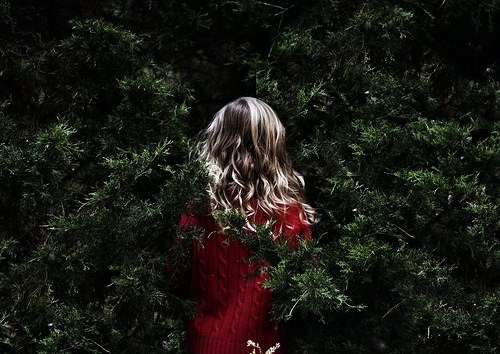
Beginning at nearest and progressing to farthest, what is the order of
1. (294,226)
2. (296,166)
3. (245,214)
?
(245,214) < (294,226) < (296,166)

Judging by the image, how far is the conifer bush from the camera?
2629 mm

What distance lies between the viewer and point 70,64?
2.95 meters

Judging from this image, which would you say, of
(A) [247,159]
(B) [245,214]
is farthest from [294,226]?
(A) [247,159]

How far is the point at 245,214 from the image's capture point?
8.62 ft

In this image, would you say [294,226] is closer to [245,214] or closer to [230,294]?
[245,214]

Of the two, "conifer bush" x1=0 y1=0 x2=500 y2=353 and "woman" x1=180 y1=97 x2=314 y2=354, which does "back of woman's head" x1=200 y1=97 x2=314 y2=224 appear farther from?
"conifer bush" x1=0 y1=0 x2=500 y2=353

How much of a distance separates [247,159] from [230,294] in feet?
1.93

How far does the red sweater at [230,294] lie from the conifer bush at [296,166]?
98mm

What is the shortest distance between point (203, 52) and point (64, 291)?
1.41 metres

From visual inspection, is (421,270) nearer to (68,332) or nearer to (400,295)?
(400,295)

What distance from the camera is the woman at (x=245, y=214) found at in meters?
2.67

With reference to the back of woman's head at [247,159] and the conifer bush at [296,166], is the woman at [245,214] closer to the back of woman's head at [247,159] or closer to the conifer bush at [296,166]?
the back of woman's head at [247,159]

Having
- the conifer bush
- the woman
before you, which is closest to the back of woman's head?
the woman

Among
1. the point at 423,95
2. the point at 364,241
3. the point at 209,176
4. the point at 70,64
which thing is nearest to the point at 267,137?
the point at 209,176
